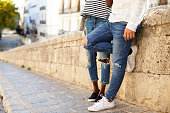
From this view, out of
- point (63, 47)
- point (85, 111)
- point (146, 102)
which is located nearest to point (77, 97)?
point (85, 111)

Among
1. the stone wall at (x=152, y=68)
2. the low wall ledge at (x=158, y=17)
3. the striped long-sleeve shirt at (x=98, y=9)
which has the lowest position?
the stone wall at (x=152, y=68)

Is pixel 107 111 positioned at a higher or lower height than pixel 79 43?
lower

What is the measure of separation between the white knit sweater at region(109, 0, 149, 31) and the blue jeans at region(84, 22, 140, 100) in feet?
0.29

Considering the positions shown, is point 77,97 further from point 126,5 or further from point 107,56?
point 126,5

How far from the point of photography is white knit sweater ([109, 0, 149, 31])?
2.57 m

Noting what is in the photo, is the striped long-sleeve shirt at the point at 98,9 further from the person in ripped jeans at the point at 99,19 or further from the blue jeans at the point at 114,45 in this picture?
the blue jeans at the point at 114,45

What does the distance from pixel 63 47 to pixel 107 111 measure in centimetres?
340

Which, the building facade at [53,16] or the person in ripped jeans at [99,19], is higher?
the building facade at [53,16]


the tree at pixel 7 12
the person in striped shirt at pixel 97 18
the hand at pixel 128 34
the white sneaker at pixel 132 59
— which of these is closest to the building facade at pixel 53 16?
the tree at pixel 7 12

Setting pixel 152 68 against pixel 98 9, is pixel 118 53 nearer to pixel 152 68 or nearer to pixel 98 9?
pixel 152 68

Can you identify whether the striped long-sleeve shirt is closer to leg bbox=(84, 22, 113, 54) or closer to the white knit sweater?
leg bbox=(84, 22, 113, 54)

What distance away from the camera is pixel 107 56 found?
3.26 meters

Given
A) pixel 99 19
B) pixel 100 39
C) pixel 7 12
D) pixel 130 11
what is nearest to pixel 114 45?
pixel 100 39

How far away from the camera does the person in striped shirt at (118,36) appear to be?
2592mm
